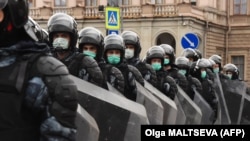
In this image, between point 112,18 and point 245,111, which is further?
point 112,18

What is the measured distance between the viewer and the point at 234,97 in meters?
12.1

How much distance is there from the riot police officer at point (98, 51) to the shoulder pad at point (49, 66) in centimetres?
Result: 391

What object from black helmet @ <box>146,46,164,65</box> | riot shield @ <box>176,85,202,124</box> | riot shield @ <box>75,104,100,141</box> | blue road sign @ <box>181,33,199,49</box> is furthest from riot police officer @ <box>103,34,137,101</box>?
blue road sign @ <box>181,33,199,49</box>

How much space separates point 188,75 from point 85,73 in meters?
5.42

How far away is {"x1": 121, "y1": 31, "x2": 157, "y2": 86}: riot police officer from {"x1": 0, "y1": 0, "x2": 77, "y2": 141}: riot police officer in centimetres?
585

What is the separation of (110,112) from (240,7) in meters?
37.7

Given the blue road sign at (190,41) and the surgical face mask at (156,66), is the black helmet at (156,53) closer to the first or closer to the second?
the surgical face mask at (156,66)

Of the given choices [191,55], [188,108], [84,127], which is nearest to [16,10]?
[84,127]

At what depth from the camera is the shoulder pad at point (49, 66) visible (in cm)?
291

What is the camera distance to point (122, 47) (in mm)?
7398

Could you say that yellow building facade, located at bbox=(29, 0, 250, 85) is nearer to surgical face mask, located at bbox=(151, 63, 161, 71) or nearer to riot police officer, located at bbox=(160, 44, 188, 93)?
riot police officer, located at bbox=(160, 44, 188, 93)

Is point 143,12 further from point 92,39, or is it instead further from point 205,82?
point 92,39

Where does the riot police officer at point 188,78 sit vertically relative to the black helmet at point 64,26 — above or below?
below

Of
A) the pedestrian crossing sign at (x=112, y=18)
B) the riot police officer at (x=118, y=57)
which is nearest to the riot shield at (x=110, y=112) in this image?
the riot police officer at (x=118, y=57)
